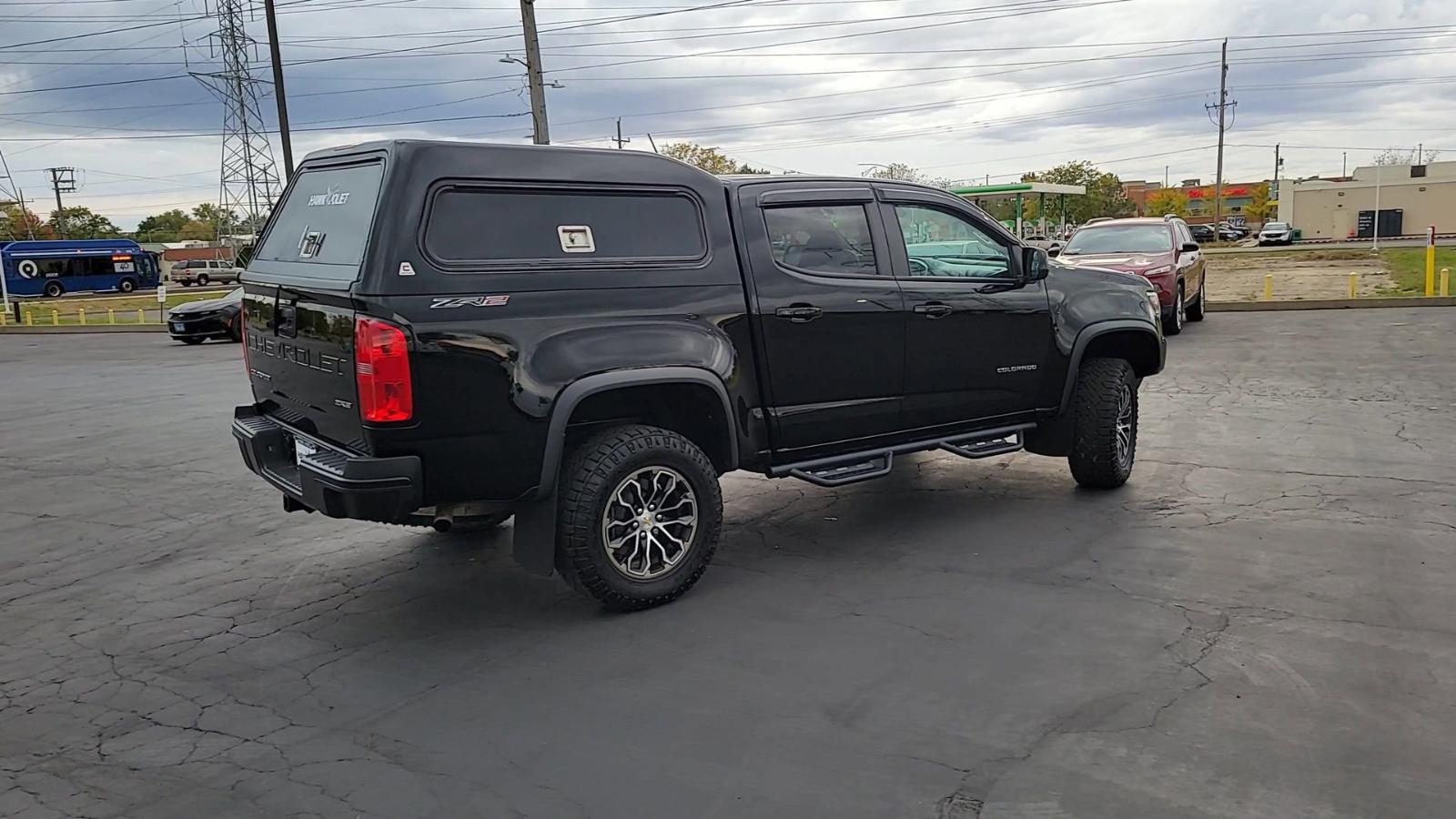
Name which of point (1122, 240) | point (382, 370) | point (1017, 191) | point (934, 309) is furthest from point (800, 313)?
point (1017, 191)

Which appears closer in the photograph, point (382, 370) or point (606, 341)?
point (382, 370)

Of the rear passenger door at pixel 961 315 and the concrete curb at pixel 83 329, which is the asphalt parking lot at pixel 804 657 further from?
the concrete curb at pixel 83 329

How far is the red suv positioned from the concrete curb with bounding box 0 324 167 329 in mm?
23044

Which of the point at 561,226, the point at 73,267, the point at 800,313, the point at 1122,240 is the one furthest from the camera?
the point at 73,267

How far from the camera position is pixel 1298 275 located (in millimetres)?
30625

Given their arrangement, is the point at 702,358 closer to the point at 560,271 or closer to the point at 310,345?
the point at 560,271

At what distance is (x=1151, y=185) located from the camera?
16338cm

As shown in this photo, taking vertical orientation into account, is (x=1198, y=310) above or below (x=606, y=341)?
below

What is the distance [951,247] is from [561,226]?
2.63m

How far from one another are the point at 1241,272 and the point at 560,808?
3503 centimetres

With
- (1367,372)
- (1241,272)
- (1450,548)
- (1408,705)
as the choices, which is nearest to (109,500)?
(1408,705)

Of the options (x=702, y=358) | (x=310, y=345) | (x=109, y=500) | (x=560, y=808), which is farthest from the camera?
(x=109, y=500)

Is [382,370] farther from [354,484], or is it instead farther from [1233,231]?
[1233,231]

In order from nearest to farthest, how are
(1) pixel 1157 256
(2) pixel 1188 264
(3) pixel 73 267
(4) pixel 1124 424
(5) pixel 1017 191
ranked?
(4) pixel 1124 424 → (1) pixel 1157 256 → (2) pixel 1188 264 → (5) pixel 1017 191 → (3) pixel 73 267
